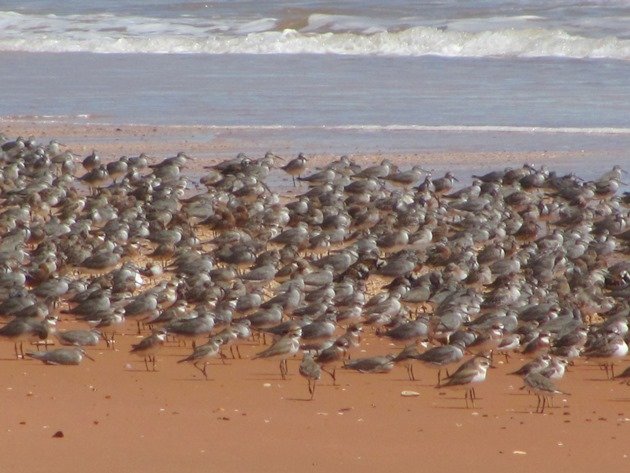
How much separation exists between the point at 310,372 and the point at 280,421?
26.6 inches

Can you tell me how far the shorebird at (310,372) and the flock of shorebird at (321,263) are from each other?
13 mm

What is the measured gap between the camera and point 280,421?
28.9 feet

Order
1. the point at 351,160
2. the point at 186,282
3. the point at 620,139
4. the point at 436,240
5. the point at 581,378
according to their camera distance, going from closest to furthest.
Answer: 1. the point at 581,378
2. the point at 186,282
3. the point at 436,240
4. the point at 351,160
5. the point at 620,139

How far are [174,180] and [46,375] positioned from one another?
22.9 ft

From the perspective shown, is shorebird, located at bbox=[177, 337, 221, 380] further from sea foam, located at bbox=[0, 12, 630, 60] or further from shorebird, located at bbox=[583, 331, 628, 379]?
sea foam, located at bbox=[0, 12, 630, 60]

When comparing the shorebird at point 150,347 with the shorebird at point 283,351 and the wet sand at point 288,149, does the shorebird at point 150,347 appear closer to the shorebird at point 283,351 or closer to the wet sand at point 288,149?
the shorebird at point 283,351

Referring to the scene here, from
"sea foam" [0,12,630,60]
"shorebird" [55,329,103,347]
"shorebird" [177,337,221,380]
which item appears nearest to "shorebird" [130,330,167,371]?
"shorebird" [177,337,221,380]

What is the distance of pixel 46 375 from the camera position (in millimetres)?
9727

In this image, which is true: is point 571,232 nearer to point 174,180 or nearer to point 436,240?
point 436,240

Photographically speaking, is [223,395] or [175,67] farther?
[175,67]

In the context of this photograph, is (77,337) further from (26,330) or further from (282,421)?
(282,421)

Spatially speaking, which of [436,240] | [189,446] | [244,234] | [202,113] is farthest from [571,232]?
[202,113]

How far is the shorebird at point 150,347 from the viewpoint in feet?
32.7

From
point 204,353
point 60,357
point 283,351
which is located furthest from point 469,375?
point 60,357
